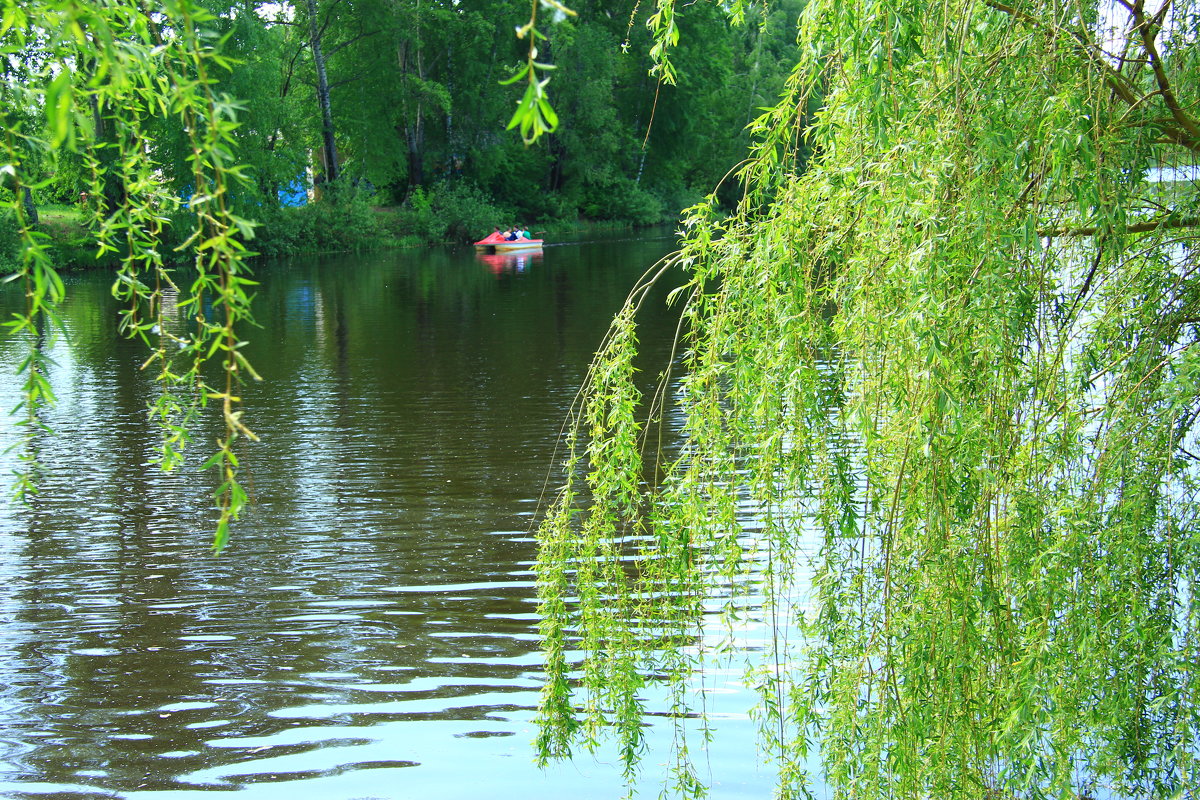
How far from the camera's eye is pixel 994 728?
11.0 ft

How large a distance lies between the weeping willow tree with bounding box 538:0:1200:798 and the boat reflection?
29.3 m

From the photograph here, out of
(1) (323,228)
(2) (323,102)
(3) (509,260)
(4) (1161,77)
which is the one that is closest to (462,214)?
(1) (323,228)

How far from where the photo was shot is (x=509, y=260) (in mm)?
37469

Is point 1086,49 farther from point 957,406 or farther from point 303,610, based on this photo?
point 303,610

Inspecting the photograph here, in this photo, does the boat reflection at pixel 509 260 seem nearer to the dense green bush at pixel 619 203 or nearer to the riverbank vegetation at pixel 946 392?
the dense green bush at pixel 619 203

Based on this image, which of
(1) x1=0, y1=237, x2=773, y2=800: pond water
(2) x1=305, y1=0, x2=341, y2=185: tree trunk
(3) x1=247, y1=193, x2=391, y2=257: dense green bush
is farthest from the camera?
(2) x1=305, y1=0, x2=341, y2=185: tree trunk

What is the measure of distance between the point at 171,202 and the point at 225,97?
2.53 feet

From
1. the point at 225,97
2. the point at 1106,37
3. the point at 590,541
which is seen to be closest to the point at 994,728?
the point at 590,541

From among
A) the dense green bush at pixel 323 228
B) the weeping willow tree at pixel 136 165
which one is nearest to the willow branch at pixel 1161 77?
the weeping willow tree at pixel 136 165

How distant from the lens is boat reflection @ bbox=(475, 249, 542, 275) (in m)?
34.2

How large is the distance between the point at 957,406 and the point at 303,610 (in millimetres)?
5382

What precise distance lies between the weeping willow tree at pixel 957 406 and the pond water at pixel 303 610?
178cm

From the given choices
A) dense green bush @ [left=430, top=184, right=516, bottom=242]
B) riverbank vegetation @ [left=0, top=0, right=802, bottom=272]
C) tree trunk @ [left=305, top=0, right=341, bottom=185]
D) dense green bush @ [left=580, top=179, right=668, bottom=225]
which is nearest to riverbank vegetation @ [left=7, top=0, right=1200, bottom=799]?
riverbank vegetation @ [left=0, top=0, right=802, bottom=272]

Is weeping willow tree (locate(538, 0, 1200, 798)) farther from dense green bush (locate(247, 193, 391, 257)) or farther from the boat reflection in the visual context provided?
dense green bush (locate(247, 193, 391, 257))
